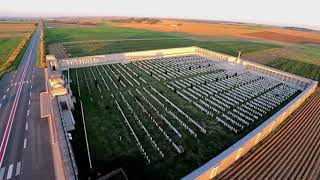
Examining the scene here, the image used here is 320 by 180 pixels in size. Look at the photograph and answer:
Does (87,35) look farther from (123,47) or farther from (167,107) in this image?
(167,107)

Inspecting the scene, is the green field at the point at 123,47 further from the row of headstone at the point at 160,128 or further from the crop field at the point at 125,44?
the row of headstone at the point at 160,128

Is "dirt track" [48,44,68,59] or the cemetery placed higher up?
"dirt track" [48,44,68,59]

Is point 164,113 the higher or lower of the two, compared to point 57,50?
lower

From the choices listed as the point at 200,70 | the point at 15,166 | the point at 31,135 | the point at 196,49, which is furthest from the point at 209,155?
the point at 196,49

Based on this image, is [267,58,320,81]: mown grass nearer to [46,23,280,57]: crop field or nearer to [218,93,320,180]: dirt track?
[46,23,280,57]: crop field

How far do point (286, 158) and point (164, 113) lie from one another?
18.8m

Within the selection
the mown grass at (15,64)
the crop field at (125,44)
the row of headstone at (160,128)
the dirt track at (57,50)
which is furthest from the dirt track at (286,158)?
the dirt track at (57,50)

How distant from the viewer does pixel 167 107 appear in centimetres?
3659

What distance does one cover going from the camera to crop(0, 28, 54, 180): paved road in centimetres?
2223

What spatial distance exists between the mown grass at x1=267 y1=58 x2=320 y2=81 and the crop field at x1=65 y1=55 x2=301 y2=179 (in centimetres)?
1914

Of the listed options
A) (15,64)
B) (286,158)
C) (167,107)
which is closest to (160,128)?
(167,107)

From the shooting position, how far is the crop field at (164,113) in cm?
2361

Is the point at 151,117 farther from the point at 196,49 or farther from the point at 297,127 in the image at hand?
the point at 196,49

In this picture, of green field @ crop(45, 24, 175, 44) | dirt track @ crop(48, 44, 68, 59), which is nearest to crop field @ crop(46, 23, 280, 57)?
green field @ crop(45, 24, 175, 44)
